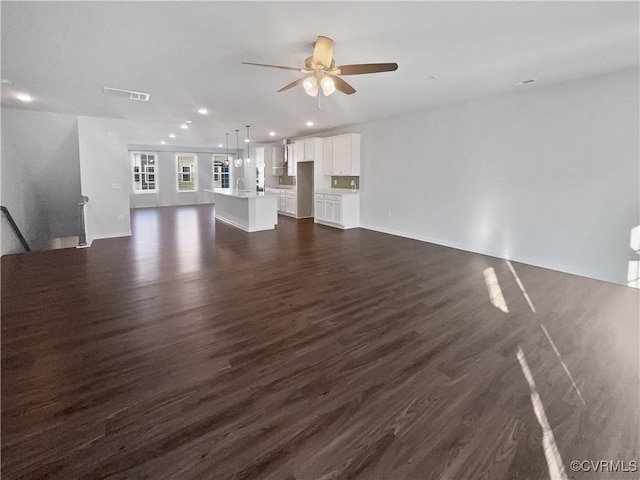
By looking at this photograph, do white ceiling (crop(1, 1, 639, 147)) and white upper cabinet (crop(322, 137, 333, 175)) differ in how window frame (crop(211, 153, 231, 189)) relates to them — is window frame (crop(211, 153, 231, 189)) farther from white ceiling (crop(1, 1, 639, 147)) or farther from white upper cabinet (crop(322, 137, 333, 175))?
white ceiling (crop(1, 1, 639, 147))

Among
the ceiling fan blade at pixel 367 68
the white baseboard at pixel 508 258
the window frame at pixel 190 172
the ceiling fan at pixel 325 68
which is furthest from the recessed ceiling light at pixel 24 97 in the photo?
the window frame at pixel 190 172

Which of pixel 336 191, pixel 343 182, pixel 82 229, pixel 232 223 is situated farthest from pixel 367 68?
pixel 232 223

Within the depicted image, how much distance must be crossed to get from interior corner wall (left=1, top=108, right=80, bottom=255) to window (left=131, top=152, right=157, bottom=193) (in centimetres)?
562

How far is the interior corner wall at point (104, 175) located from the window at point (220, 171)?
7.25 m

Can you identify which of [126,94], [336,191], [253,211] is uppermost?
[126,94]

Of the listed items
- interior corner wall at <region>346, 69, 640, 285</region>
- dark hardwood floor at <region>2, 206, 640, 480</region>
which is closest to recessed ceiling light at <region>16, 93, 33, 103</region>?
dark hardwood floor at <region>2, 206, 640, 480</region>

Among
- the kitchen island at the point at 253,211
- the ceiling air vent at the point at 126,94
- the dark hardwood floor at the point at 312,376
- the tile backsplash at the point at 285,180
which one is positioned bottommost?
the dark hardwood floor at the point at 312,376

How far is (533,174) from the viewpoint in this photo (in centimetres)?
492

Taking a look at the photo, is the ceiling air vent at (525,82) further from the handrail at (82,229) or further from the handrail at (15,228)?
the handrail at (15,228)

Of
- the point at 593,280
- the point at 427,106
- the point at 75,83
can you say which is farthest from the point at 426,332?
the point at 75,83

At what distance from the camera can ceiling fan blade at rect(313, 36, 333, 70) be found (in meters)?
2.90

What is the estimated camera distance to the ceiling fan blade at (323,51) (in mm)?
2900

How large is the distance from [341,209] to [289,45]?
504cm

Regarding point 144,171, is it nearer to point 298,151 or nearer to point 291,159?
point 291,159
